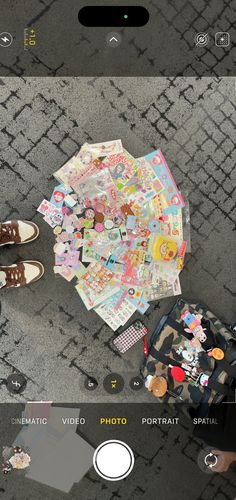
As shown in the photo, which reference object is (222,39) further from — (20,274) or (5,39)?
(20,274)

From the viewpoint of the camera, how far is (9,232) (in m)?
2.63

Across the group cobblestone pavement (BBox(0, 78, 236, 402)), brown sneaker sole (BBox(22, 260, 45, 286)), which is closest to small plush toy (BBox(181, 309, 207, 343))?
cobblestone pavement (BBox(0, 78, 236, 402))

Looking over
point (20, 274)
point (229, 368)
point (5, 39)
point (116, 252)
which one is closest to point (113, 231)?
point (116, 252)

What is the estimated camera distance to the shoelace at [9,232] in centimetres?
263

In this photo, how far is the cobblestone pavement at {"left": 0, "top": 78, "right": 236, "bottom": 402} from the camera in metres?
2.69

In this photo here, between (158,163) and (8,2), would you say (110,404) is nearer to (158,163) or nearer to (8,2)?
(158,163)

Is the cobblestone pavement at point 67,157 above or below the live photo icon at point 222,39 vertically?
below

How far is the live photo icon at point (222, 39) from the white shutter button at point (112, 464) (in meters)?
2.33

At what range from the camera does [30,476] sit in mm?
2623


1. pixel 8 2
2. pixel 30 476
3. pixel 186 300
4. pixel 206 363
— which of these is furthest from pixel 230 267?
pixel 8 2

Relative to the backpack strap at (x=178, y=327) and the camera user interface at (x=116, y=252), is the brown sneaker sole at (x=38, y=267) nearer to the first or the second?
the camera user interface at (x=116, y=252)

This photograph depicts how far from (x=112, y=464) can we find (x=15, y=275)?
3.99ft

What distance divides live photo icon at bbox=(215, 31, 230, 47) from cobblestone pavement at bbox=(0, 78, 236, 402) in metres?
0.19

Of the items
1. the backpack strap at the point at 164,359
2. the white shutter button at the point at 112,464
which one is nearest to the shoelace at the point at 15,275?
the backpack strap at the point at 164,359
